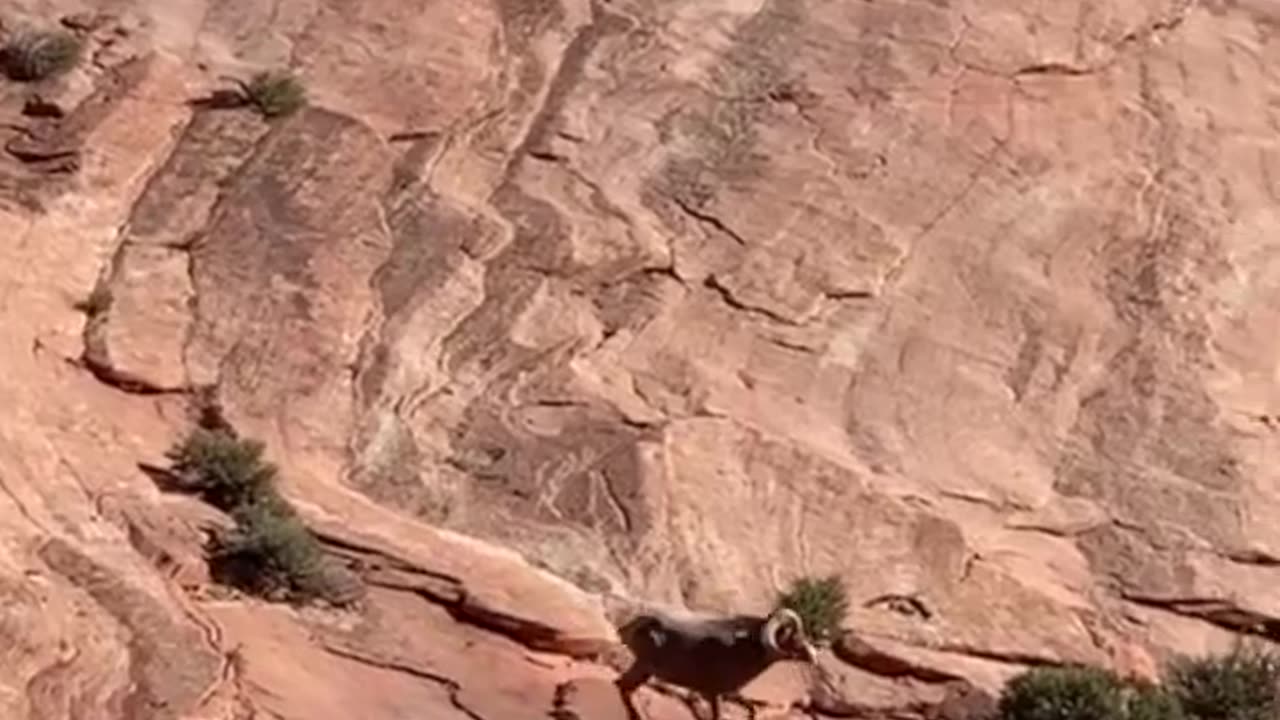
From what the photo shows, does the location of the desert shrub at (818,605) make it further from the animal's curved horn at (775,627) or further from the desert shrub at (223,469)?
the desert shrub at (223,469)

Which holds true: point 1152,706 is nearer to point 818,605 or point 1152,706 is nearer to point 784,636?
point 818,605

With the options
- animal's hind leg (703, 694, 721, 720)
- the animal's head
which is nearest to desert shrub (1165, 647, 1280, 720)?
the animal's head

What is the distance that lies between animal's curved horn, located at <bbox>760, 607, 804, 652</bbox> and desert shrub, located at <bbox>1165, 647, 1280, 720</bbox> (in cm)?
245

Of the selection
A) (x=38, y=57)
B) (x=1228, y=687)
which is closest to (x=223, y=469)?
(x=38, y=57)

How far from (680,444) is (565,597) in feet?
6.02

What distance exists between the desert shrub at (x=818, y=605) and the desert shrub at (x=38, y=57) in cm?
672

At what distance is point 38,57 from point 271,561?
18.5 ft

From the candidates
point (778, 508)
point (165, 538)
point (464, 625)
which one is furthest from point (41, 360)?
point (778, 508)

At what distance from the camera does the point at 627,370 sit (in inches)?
744

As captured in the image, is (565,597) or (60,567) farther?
(565,597)

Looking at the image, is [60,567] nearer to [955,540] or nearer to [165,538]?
[165,538]

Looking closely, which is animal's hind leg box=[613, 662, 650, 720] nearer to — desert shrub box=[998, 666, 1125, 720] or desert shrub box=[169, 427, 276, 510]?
desert shrub box=[998, 666, 1125, 720]

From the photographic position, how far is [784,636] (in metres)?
16.3

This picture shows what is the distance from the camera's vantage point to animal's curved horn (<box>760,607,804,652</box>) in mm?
16234
